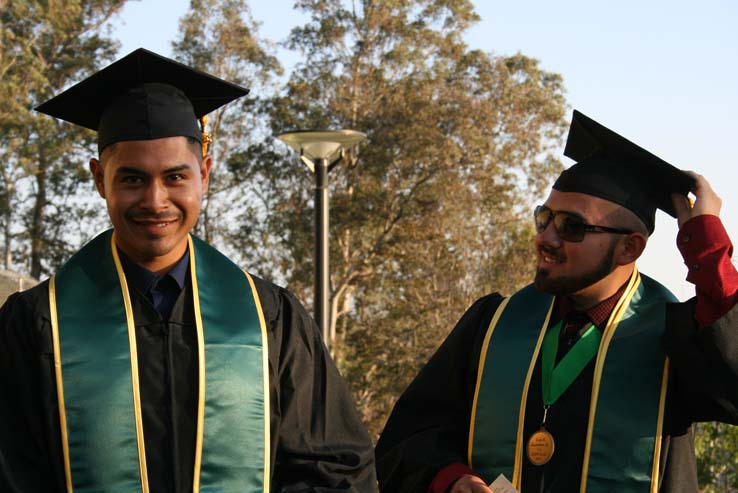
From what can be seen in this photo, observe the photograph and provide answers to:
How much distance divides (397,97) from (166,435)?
22694mm

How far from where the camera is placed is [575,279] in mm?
3607

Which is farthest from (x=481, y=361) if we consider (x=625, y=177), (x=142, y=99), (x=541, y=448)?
(x=142, y=99)

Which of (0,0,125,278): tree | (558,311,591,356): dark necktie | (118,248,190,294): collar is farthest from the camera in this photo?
(0,0,125,278): tree

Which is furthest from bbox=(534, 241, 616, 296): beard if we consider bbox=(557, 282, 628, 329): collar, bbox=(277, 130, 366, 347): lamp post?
bbox=(277, 130, 366, 347): lamp post

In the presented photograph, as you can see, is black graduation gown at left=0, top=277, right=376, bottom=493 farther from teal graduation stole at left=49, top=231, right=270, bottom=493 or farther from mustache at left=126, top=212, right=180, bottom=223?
mustache at left=126, top=212, right=180, bottom=223

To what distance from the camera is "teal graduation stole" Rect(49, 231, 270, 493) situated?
9.82ft

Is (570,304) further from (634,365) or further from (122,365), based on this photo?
(122,365)

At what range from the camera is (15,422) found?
2.91 meters

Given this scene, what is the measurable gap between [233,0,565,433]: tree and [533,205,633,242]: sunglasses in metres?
20.9

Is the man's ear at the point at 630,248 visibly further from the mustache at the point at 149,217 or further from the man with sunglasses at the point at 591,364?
the mustache at the point at 149,217

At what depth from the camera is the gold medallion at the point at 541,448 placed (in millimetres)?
3547

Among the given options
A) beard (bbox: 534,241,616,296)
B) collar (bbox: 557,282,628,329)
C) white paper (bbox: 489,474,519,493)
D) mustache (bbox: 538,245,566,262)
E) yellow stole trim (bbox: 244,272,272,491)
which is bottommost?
white paper (bbox: 489,474,519,493)

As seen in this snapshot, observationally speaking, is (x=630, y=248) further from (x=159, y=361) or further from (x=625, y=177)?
(x=159, y=361)

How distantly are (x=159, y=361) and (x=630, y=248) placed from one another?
157cm
